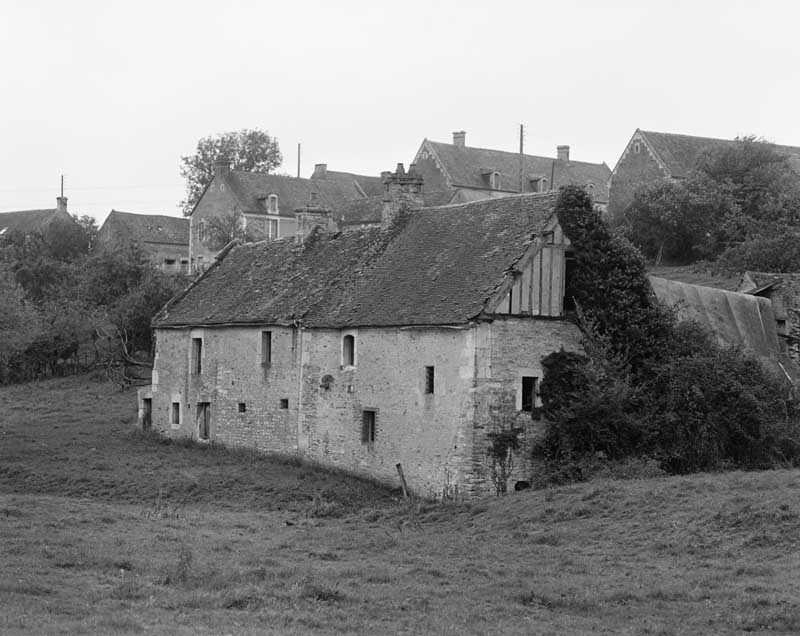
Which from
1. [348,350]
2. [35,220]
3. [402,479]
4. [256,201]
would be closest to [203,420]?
[348,350]

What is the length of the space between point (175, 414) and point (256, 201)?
38.9 metres

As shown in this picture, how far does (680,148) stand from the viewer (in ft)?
221

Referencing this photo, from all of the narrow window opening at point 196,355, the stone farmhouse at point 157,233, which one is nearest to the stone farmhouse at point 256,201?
the stone farmhouse at point 157,233

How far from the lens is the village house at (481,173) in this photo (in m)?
75.6

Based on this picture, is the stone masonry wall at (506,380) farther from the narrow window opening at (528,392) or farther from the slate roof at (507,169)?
the slate roof at (507,169)

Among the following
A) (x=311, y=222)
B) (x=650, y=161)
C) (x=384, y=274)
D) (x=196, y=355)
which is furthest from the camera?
(x=650, y=161)

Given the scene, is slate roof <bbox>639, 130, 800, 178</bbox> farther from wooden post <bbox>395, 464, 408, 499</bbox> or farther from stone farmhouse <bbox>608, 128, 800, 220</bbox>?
wooden post <bbox>395, 464, 408, 499</bbox>

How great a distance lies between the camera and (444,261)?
33719mm

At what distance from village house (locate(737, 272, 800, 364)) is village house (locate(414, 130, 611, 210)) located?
3395cm

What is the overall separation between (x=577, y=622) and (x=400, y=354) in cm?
1566

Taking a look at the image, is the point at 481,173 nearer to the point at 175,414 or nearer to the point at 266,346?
the point at 175,414

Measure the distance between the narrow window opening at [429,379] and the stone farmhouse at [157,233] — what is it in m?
56.6

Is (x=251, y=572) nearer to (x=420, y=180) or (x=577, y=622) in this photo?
(x=577, y=622)

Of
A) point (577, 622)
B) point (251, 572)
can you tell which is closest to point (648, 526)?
point (577, 622)
